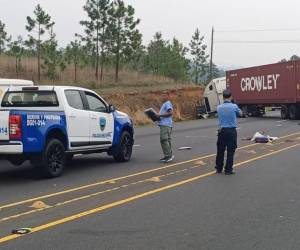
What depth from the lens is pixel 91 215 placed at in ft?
25.6

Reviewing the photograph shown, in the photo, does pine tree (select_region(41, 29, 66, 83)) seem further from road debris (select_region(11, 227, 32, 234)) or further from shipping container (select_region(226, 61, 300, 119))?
road debris (select_region(11, 227, 32, 234))

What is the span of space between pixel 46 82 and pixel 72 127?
26633mm

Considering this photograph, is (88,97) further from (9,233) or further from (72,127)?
(9,233)

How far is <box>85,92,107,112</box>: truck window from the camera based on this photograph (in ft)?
43.3

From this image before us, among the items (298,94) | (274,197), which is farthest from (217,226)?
(298,94)

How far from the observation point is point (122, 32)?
143 feet

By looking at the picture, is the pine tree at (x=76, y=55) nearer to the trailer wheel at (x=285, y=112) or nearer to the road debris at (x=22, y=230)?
the trailer wheel at (x=285, y=112)

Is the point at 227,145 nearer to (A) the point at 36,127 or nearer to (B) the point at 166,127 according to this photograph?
(B) the point at 166,127

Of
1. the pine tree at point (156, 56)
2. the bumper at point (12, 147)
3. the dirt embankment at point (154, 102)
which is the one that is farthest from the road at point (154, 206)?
the pine tree at point (156, 56)

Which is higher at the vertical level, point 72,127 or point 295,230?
point 72,127

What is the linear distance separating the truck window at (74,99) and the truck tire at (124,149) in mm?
1906

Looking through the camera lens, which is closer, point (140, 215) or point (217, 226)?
point (217, 226)

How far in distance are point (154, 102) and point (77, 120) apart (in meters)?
30.2

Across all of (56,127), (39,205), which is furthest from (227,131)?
(39,205)
